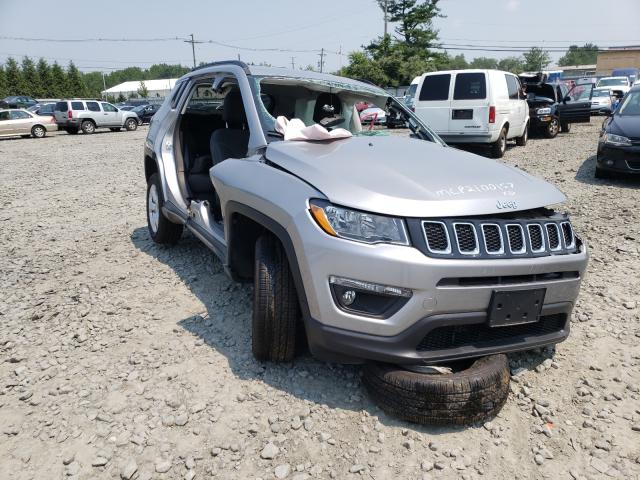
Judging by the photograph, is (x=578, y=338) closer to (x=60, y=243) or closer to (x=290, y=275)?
(x=290, y=275)

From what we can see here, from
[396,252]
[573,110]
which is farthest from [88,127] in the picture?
[396,252]

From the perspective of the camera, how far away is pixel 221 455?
216 centimetres

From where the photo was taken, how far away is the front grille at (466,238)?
2160mm

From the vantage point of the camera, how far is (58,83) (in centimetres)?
5994

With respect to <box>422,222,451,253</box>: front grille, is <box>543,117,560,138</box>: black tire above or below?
below

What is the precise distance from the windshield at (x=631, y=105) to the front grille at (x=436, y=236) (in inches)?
302

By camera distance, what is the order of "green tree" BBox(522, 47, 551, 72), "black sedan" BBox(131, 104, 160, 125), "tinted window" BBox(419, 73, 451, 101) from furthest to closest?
1. "green tree" BBox(522, 47, 551, 72)
2. "black sedan" BBox(131, 104, 160, 125)
3. "tinted window" BBox(419, 73, 451, 101)

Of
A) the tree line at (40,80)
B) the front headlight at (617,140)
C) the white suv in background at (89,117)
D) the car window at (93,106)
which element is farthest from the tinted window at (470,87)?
the tree line at (40,80)

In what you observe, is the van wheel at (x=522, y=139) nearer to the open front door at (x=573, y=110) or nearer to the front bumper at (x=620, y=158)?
the open front door at (x=573, y=110)

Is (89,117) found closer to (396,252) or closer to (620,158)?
(620,158)

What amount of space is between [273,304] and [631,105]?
8388 millimetres

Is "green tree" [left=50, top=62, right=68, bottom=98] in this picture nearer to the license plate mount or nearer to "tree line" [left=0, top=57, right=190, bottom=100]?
"tree line" [left=0, top=57, right=190, bottom=100]

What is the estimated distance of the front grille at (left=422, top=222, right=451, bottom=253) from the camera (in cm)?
213

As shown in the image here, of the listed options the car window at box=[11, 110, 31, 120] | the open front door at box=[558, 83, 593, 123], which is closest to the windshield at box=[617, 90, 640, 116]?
the open front door at box=[558, 83, 593, 123]
